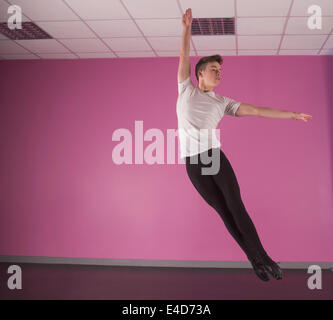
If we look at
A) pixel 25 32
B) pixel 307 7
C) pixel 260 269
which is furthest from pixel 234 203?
pixel 25 32

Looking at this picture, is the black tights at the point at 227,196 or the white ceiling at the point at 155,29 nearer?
the black tights at the point at 227,196

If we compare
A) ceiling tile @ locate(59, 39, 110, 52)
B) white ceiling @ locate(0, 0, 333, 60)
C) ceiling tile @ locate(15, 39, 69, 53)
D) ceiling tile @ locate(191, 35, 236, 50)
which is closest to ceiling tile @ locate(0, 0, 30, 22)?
white ceiling @ locate(0, 0, 333, 60)

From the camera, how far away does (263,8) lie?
391 centimetres

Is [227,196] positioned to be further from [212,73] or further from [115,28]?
[115,28]

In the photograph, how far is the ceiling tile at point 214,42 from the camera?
4.61 metres

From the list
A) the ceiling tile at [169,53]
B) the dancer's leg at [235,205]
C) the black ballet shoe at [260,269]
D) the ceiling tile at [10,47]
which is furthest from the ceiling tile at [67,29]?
the black ballet shoe at [260,269]

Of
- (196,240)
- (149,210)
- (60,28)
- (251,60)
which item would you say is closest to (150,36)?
(60,28)

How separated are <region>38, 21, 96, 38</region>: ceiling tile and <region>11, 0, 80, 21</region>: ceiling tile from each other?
11 cm

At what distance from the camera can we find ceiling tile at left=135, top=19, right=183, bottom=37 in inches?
167

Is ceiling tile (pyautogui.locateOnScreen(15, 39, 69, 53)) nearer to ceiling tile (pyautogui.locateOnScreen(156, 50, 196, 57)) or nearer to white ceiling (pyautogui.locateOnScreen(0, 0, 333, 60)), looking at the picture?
white ceiling (pyautogui.locateOnScreen(0, 0, 333, 60))

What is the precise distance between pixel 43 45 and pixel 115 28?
118cm

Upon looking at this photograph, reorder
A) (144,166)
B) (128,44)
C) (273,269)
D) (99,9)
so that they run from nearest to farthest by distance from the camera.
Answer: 1. (273,269)
2. (99,9)
3. (128,44)
4. (144,166)

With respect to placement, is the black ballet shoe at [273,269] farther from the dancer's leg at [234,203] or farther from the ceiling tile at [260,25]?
the ceiling tile at [260,25]
